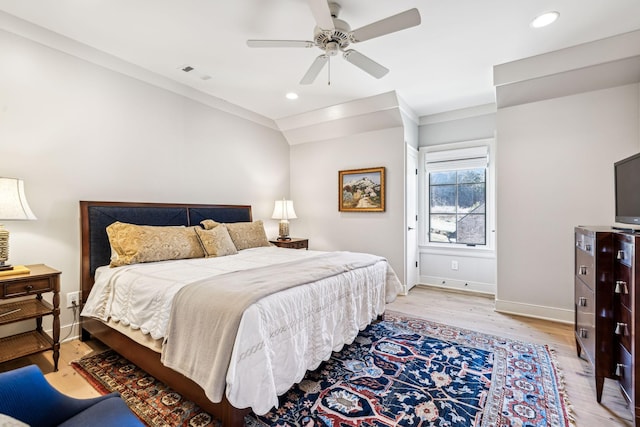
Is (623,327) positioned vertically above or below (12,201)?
below

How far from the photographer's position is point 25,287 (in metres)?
2.11

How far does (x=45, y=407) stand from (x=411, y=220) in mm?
4266

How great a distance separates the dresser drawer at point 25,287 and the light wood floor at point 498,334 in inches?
23.7

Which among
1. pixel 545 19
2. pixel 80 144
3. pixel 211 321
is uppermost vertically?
pixel 545 19

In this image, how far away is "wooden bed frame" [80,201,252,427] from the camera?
1654mm

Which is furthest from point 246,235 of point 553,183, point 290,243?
point 553,183

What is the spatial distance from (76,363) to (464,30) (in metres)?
4.18

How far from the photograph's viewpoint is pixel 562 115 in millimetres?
3213

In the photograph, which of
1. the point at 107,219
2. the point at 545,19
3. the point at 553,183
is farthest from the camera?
the point at 553,183

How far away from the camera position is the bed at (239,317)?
4.93 ft

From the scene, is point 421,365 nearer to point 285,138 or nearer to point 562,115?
point 562,115

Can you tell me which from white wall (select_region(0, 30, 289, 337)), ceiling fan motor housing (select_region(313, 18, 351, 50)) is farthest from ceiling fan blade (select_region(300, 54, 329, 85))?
white wall (select_region(0, 30, 289, 337))

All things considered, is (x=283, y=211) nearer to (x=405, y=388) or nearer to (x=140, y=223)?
(x=140, y=223)

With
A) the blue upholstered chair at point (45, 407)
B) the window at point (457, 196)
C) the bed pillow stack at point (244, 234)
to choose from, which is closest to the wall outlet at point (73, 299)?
the bed pillow stack at point (244, 234)
